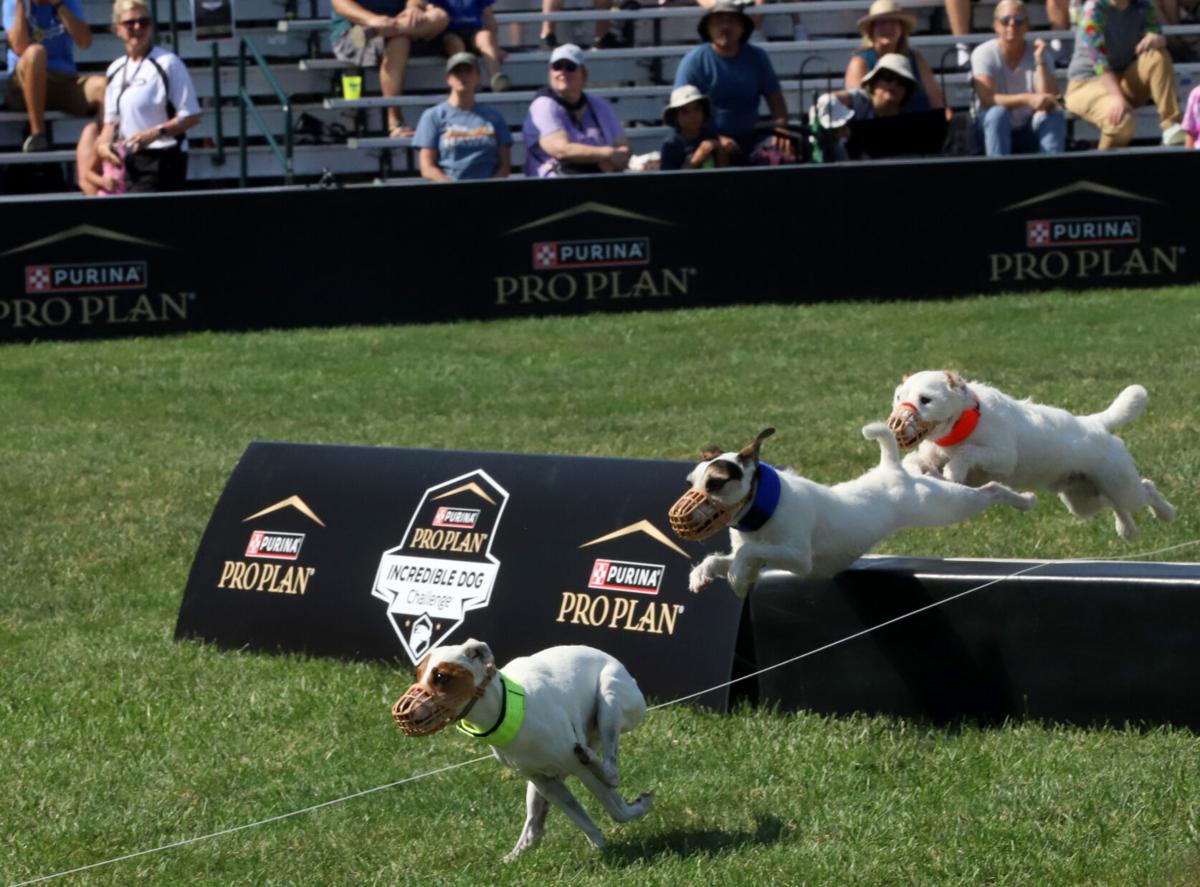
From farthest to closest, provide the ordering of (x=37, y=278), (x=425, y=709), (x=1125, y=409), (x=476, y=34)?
(x=476, y=34), (x=37, y=278), (x=1125, y=409), (x=425, y=709)

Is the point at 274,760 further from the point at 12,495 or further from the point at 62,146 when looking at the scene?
the point at 62,146

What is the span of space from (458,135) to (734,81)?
8.86 feet

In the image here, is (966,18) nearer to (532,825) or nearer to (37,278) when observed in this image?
(37,278)

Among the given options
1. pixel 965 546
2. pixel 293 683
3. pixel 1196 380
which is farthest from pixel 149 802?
pixel 1196 380

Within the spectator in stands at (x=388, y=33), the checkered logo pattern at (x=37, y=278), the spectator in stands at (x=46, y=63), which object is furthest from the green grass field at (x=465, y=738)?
the spectator in stands at (x=388, y=33)

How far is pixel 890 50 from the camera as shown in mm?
18344

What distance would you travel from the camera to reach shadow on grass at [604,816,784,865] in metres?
5.38

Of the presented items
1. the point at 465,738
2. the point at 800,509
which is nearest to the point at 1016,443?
the point at 800,509

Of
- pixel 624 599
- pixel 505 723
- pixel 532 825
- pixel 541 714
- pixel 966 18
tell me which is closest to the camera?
pixel 505 723

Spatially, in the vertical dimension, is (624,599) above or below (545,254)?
above

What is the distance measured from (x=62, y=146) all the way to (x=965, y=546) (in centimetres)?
1436

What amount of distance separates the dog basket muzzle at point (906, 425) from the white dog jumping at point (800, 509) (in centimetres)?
4

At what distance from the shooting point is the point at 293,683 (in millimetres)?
7500

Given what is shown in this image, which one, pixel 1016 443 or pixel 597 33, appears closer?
pixel 1016 443
